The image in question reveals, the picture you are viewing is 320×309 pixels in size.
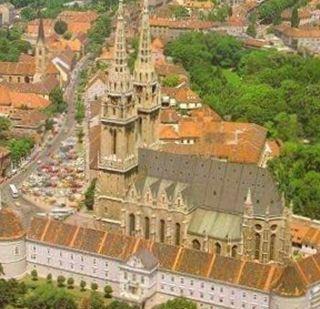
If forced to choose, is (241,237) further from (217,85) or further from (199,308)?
(217,85)

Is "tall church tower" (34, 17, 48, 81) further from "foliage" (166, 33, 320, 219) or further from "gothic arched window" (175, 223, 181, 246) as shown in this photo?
"gothic arched window" (175, 223, 181, 246)

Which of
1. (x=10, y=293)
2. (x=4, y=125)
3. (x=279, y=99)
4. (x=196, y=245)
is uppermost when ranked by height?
(x=279, y=99)

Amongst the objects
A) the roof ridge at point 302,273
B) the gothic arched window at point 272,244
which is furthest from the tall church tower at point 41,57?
the roof ridge at point 302,273

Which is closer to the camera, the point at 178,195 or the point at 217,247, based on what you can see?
the point at 217,247

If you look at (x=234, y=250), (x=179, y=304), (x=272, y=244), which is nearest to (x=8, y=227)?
(x=179, y=304)

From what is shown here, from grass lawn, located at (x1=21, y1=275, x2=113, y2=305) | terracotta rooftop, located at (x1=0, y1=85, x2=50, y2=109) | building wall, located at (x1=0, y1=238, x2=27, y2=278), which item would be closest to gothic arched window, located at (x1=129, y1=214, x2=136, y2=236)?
grass lawn, located at (x1=21, y1=275, x2=113, y2=305)

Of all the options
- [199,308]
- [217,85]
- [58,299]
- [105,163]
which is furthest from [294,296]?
[217,85]

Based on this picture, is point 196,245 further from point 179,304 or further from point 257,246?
point 179,304
